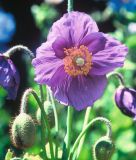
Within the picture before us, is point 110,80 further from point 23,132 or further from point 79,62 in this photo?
point 23,132

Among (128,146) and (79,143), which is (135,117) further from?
(128,146)

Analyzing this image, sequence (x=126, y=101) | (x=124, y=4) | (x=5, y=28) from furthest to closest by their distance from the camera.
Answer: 1. (x=5, y=28)
2. (x=124, y=4)
3. (x=126, y=101)

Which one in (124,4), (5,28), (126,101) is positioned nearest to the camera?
(126,101)

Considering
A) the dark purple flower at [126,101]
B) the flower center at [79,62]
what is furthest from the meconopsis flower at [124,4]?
the flower center at [79,62]

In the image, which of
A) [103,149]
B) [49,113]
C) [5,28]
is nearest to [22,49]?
[49,113]

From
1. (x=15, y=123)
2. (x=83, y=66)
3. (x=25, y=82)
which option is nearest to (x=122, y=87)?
(x=83, y=66)
